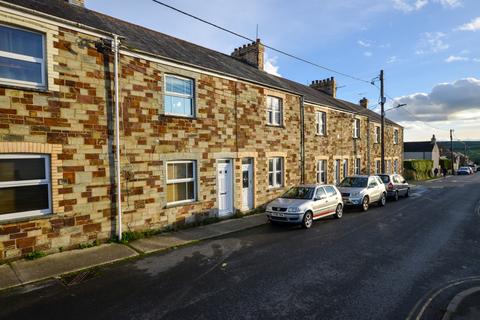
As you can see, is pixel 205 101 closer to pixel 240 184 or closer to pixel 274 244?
pixel 240 184

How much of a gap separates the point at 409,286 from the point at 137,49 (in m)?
9.88

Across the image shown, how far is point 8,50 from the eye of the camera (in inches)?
286

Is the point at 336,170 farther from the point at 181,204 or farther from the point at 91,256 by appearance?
the point at 91,256

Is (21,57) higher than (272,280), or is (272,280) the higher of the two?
(21,57)

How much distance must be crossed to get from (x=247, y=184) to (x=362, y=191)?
5.97 meters

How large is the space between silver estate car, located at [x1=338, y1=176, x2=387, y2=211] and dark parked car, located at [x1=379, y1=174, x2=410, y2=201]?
1.50 m

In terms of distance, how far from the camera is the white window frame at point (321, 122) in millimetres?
19062

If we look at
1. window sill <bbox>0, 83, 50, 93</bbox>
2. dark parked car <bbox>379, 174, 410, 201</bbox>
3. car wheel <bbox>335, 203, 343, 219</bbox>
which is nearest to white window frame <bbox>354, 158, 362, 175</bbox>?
dark parked car <bbox>379, 174, 410, 201</bbox>

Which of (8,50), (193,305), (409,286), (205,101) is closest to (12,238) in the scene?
(8,50)

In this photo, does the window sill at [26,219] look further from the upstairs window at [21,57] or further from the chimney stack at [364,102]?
the chimney stack at [364,102]

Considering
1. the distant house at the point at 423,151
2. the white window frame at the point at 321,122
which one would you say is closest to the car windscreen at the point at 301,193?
the white window frame at the point at 321,122

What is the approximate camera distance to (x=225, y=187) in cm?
1262

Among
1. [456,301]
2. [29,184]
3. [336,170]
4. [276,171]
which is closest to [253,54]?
[276,171]

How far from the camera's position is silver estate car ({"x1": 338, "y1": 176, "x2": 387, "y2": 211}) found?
1447 centimetres
